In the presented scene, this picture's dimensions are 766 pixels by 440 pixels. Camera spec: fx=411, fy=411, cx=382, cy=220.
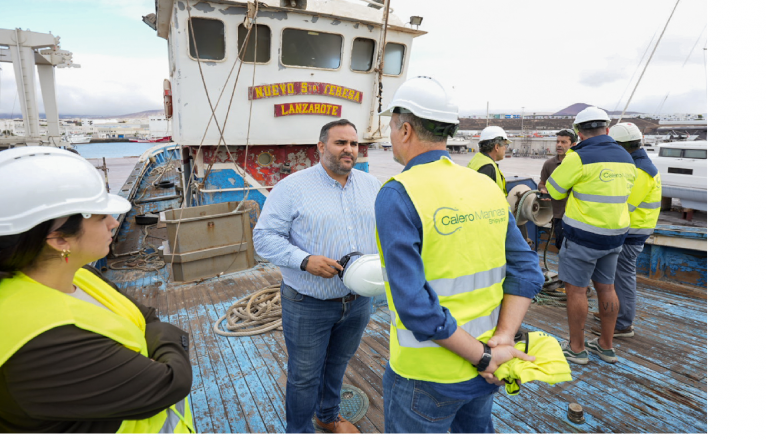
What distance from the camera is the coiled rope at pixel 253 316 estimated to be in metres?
3.90

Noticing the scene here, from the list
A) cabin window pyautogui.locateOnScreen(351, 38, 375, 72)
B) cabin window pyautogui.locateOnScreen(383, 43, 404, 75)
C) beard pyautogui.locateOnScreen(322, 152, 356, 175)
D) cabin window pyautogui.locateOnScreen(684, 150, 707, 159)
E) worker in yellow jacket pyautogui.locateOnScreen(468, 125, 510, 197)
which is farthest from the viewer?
cabin window pyautogui.locateOnScreen(684, 150, 707, 159)

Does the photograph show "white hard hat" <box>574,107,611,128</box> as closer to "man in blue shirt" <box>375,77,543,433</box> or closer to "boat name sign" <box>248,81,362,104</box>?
"man in blue shirt" <box>375,77,543,433</box>

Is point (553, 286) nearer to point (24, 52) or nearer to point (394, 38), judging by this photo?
point (394, 38)

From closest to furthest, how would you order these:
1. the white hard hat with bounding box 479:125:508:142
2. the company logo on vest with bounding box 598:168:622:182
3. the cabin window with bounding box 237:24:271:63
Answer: the company logo on vest with bounding box 598:168:622:182 → the white hard hat with bounding box 479:125:508:142 → the cabin window with bounding box 237:24:271:63

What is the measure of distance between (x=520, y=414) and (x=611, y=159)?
6.30ft

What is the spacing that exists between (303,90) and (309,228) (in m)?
5.30

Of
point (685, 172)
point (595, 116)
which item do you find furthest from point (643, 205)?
point (685, 172)

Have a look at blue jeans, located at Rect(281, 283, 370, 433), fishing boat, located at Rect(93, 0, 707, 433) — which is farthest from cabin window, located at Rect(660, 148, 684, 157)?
blue jeans, located at Rect(281, 283, 370, 433)

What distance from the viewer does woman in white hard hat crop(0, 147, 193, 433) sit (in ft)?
3.19

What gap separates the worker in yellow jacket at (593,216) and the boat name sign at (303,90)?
15.8 ft

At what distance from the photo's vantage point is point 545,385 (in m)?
3.06

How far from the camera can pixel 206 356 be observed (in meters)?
3.52

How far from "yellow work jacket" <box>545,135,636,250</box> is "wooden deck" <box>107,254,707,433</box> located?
107cm

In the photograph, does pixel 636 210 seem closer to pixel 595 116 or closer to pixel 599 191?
pixel 599 191
